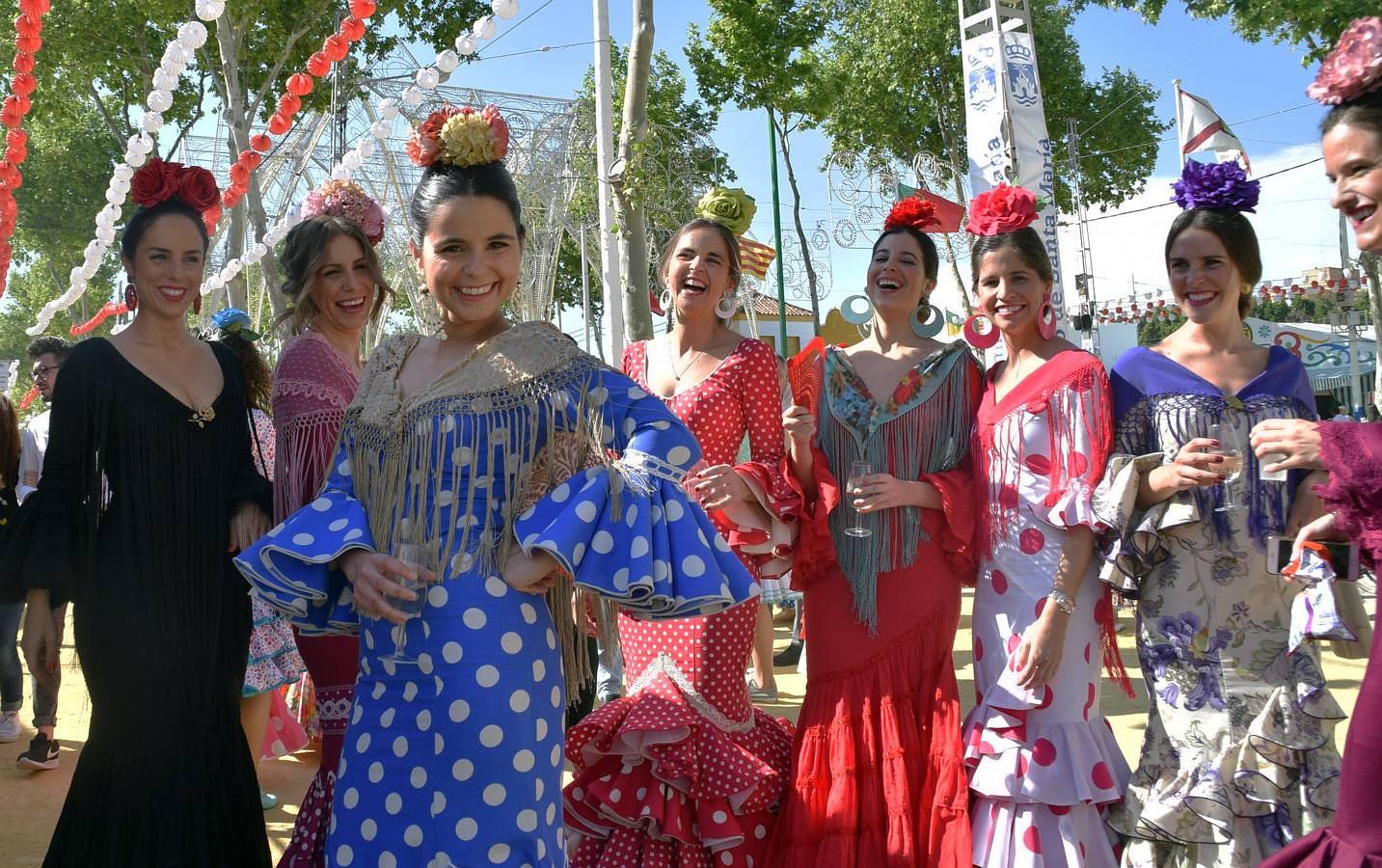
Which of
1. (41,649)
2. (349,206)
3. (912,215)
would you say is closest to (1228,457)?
(912,215)

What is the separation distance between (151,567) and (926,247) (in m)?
2.52

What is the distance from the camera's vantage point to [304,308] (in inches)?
138

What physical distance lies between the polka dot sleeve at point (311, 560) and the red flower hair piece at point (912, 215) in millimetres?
2085

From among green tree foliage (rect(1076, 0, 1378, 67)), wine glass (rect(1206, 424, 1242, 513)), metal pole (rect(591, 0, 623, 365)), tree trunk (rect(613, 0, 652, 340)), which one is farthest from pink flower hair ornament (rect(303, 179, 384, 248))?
green tree foliage (rect(1076, 0, 1378, 67))

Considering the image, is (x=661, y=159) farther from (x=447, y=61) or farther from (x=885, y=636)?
(x=885, y=636)

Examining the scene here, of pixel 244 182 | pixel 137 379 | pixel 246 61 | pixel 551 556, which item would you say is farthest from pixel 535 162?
pixel 551 556

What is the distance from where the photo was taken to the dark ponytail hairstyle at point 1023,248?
10.5 ft

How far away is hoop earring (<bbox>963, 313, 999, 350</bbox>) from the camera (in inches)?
131

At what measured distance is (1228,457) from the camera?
2.72 m

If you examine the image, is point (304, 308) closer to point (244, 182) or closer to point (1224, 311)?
point (1224, 311)

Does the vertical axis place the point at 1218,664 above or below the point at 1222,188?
below

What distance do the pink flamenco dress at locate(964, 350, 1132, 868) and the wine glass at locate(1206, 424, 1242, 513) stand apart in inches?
11.2

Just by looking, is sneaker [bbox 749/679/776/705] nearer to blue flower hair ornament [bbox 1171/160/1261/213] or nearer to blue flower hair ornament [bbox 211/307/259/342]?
blue flower hair ornament [bbox 211/307/259/342]

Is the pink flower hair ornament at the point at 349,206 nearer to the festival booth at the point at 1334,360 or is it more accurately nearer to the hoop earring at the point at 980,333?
Result: the hoop earring at the point at 980,333
